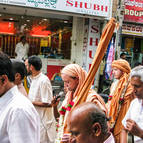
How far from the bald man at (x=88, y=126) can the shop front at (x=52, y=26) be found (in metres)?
7.56

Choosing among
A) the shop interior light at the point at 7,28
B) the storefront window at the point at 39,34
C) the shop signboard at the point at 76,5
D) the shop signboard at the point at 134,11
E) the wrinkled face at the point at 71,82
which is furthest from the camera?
the shop interior light at the point at 7,28

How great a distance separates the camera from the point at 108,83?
1030 cm

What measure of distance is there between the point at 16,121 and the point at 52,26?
10.2 m

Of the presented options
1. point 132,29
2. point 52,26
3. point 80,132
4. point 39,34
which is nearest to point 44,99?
point 80,132

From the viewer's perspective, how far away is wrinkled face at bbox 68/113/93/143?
1523 millimetres

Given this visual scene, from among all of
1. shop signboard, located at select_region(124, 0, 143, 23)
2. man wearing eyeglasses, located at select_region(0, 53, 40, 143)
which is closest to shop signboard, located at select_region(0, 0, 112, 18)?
shop signboard, located at select_region(124, 0, 143, 23)

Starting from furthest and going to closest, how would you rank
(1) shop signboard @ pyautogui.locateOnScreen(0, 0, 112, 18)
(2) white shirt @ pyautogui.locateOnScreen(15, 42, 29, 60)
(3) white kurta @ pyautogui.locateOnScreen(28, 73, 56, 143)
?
(2) white shirt @ pyautogui.locateOnScreen(15, 42, 29, 60), (1) shop signboard @ pyautogui.locateOnScreen(0, 0, 112, 18), (3) white kurta @ pyautogui.locateOnScreen(28, 73, 56, 143)

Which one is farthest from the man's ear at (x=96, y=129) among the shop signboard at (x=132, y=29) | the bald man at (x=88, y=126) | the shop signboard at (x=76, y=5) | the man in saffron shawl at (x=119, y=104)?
the shop signboard at (x=132, y=29)

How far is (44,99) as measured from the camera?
14.5ft

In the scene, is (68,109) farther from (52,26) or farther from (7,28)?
(7,28)

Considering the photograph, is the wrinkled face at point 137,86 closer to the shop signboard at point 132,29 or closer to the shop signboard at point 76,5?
the shop signboard at point 76,5

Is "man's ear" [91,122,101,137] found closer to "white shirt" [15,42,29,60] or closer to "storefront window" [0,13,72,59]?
"storefront window" [0,13,72,59]

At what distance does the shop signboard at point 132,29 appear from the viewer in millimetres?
11400

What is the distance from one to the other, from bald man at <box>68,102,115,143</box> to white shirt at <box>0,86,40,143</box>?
36 centimetres
